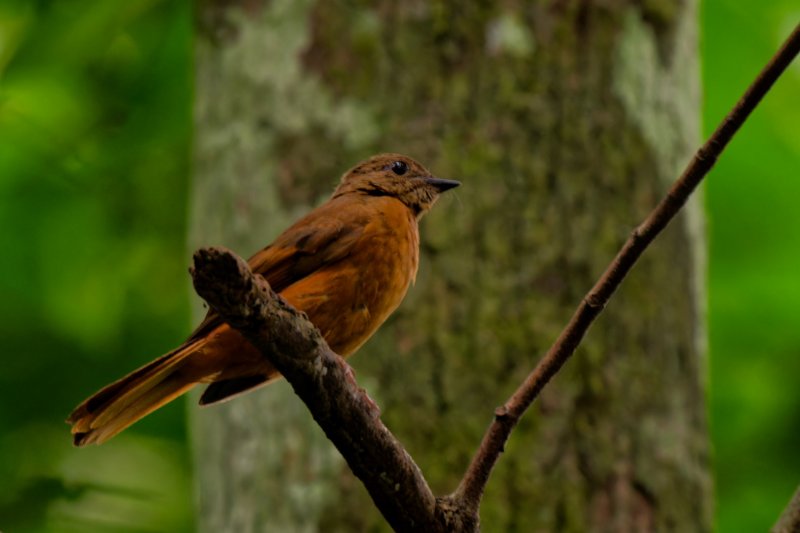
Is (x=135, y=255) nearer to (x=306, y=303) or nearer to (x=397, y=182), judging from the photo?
(x=397, y=182)

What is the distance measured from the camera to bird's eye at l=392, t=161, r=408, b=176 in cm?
424

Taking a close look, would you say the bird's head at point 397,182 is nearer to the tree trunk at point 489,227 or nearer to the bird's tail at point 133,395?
the tree trunk at point 489,227

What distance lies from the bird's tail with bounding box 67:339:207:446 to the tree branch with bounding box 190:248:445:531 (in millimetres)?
850

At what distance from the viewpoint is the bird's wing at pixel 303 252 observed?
3424 millimetres

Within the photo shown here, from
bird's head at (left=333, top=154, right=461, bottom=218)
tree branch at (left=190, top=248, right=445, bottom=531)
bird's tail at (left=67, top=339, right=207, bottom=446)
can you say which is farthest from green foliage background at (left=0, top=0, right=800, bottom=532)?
tree branch at (left=190, top=248, right=445, bottom=531)

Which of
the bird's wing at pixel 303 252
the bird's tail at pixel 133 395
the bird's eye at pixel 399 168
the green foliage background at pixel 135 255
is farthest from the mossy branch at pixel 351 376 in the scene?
the green foliage background at pixel 135 255

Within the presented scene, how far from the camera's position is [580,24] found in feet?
15.0

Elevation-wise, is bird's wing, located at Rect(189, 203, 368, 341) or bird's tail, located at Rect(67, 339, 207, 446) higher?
bird's wing, located at Rect(189, 203, 368, 341)

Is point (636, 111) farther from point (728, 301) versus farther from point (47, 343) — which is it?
point (47, 343)

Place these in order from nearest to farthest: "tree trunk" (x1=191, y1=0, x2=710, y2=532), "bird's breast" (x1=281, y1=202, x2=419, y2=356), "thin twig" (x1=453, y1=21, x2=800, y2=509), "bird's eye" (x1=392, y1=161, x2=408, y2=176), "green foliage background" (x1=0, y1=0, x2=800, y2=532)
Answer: "thin twig" (x1=453, y1=21, x2=800, y2=509) < "bird's breast" (x1=281, y1=202, x2=419, y2=356) < "tree trunk" (x1=191, y1=0, x2=710, y2=532) < "bird's eye" (x1=392, y1=161, x2=408, y2=176) < "green foliage background" (x1=0, y1=0, x2=800, y2=532)

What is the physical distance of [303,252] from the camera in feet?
11.3

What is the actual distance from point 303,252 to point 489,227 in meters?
0.96

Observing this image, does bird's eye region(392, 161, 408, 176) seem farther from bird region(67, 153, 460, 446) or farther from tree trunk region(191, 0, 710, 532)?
bird region(67, 153, 460, 446)

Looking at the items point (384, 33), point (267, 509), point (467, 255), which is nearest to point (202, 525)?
point (267, 509)
